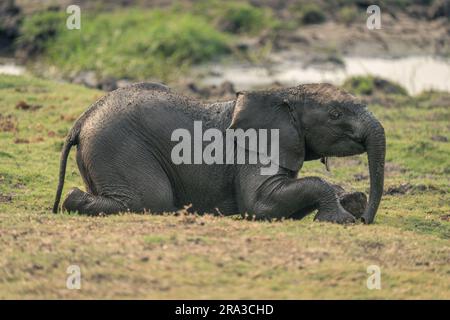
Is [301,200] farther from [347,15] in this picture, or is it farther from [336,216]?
[347,15]

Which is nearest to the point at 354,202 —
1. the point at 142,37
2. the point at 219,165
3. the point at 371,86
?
the point at 219,165

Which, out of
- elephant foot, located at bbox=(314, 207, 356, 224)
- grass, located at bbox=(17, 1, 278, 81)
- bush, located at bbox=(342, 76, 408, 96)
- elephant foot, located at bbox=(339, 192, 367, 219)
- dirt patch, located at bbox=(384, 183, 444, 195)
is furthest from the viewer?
grass, located at bbox=(17, 1, 278, 81)

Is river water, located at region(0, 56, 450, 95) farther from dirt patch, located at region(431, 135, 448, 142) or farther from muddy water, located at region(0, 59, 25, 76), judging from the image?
dirt patch, located at region(431, 135, 448, 142)

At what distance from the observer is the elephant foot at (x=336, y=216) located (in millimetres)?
12117

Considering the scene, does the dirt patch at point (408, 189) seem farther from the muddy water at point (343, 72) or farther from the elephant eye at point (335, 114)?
the muddy water at point (343, 72)

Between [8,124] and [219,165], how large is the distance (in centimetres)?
647

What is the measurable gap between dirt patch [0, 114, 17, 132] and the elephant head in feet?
20.8

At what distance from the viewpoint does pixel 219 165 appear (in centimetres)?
1279

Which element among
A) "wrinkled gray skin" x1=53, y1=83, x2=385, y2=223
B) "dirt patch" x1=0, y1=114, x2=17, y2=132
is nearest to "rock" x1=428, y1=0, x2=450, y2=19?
"dirt patch" x1=0, y1=114, x2=17, y2=132

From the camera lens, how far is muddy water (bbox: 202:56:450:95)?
27.2 metres

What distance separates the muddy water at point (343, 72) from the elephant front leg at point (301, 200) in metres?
13.8

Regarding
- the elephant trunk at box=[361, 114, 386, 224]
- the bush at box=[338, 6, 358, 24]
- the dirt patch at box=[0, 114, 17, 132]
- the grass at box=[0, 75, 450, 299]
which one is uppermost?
the bush at box=[338, 6, 358, 24]
